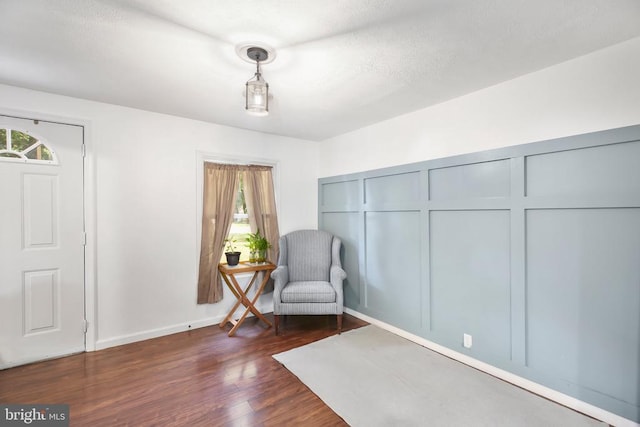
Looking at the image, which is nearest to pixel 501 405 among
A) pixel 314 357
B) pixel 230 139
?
pixel 314 357

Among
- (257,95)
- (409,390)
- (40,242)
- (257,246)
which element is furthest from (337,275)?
(40,242)

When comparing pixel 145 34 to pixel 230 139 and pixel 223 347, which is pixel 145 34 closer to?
pixel 230 139

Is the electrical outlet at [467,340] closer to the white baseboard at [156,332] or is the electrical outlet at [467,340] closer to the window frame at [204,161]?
the white baseboard at [156,332]

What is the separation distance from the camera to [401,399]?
6.75ft

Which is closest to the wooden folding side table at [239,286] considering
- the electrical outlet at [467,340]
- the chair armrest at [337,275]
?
the chair armrest at [337,275]

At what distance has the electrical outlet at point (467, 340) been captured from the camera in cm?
252

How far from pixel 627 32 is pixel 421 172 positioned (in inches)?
62.1

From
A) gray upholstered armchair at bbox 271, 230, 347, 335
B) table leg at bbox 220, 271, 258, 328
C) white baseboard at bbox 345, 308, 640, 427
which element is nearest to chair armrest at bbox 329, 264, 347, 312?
gray upholstered armchair at bbox 271, 230, 347, 335

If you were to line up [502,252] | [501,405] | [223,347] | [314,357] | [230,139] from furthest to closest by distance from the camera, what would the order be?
1. [230,139]
2. [223,347]
3. [314,357]
4. [502,252]
5. [501,405]

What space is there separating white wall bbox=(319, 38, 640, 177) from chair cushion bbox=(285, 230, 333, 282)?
1.20m

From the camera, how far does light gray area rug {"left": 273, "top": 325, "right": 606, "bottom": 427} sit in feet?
6.11

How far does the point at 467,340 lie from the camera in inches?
100

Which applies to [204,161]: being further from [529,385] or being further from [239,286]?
[529,385]

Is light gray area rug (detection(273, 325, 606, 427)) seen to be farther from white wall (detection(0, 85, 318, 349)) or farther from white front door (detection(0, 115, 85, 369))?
white front door (detection(0, 115, 85, 369))
